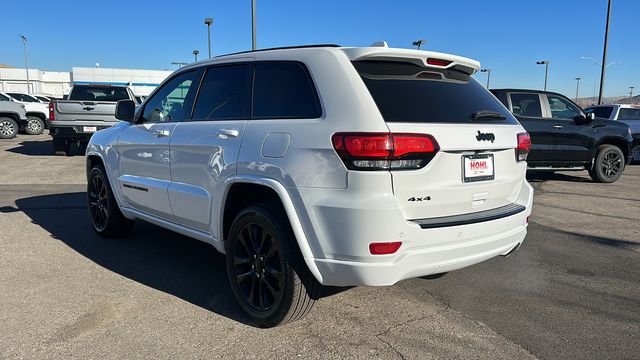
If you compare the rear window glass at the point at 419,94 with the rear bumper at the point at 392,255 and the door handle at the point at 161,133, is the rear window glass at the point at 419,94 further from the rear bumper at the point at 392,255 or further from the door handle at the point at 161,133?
the door handle at the point at 161,133

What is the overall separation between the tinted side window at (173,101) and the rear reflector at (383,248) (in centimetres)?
213

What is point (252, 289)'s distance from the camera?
3346mm

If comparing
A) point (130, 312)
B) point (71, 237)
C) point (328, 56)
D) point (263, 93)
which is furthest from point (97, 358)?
point (71, 237)

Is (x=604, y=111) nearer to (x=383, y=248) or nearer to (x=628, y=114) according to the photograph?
(x=628, y=114)

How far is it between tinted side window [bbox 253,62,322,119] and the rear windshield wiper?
3.49 ft

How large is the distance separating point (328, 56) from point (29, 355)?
2529mm

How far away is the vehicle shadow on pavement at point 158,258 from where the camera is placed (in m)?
3.79

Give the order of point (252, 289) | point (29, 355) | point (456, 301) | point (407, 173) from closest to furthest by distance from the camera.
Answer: point (407, 173), point (29, 355), point (252, 289), point (456, 301)

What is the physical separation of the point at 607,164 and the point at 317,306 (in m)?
8.76

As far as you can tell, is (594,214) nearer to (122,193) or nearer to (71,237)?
(122,193)

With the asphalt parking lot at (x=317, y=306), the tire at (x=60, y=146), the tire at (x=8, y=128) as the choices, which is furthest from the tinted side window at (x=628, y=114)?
the tire at (x=8, y=128)

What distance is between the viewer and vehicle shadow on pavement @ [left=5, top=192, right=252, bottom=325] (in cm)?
379

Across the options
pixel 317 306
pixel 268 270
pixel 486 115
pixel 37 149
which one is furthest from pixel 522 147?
pixel 37 149

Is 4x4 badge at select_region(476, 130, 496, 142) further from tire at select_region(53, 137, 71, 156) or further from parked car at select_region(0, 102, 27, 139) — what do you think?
parked car at select_region(0, 102, 27, 139)
